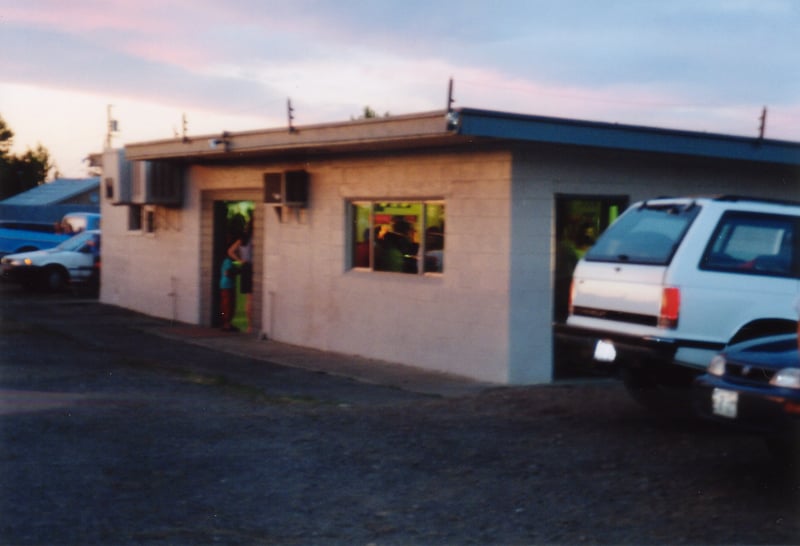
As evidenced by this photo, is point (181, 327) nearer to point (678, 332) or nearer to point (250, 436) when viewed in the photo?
point (250, 436)

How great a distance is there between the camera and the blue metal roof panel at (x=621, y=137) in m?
12.1

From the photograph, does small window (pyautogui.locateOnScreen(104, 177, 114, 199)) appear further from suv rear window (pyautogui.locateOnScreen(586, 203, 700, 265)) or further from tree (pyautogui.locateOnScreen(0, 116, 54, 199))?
tree (pyautogui.locateOnScreen(0, 116, 54, 199))

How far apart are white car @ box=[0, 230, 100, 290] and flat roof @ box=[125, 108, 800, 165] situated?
45.8ft

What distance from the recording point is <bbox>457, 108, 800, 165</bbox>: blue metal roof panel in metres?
12.1

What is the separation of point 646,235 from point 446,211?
4.87 meters

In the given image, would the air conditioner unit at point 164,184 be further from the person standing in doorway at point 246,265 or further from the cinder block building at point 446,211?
the person standing in doorway at point 246,265

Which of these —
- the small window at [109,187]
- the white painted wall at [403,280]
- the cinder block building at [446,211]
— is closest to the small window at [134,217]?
the small window at [109,187]

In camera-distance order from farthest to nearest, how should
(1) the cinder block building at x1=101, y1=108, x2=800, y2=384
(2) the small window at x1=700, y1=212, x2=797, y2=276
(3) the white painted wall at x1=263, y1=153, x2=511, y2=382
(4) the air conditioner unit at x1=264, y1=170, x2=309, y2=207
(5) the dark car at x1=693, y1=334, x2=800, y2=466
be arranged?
1. (4) the air conditioner unit at x1=264, y1=170, x2=309, y2=207
2. (3) the white painted wall at x1=263, y1=153, x2=511, y2=382
3. (1) the cinder block building at x1=101, y1=108, x2=800, y2=384
4. (2) the small window at x1=700, y1=212, x2=797, y2=276
5. (5) the dark car at x1=693, y1=334, x2=800, y2=466

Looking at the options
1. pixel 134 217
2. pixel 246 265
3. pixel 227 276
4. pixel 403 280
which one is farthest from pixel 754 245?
pixel 134 217

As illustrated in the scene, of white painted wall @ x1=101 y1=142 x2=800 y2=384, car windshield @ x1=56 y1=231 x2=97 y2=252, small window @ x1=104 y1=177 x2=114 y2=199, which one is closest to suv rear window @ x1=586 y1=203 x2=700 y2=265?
white painted wall @ x1=101 y1=142 x2=800 y2=384

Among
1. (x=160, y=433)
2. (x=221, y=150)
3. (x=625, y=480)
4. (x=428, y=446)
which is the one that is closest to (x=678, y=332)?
(x=625, y=480)

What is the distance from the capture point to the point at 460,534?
6.87 metres

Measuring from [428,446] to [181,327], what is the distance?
1153 cm

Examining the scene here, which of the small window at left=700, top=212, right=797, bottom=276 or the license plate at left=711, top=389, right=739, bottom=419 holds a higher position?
the small window at left=700, top=212, right=797, bottom=276
